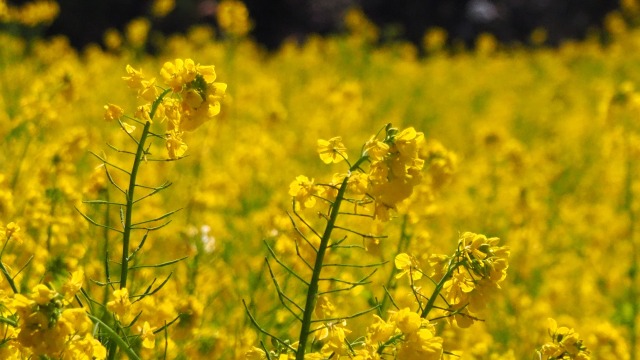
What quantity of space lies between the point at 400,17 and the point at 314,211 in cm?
805

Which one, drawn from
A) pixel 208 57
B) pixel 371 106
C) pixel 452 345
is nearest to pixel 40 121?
pixel 452 345

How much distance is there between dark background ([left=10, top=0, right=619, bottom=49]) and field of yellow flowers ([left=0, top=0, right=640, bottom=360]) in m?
1.41

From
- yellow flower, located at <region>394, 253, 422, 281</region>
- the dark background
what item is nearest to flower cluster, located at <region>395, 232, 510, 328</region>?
yellow flower, located at <region>394, 253, 422, 281</region>

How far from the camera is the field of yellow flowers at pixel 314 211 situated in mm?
1476

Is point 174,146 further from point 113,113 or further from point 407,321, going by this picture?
point 407,321

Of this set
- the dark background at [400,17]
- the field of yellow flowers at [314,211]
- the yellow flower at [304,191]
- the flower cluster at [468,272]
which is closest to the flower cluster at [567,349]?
the field of yellow flowers at [314,211]

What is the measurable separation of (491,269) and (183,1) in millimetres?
9110

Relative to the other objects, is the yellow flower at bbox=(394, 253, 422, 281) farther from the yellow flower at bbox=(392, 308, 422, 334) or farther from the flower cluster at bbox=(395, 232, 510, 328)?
the yellow flower at bbox=(392, 308, 422, 334)

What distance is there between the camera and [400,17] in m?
10.8

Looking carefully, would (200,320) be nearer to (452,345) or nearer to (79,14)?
(452,345)

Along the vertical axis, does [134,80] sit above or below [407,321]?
→ above

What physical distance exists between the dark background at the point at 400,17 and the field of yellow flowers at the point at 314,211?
141cm

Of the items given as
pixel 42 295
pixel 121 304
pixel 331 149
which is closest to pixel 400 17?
pixel 331 149

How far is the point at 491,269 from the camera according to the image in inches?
56.0
